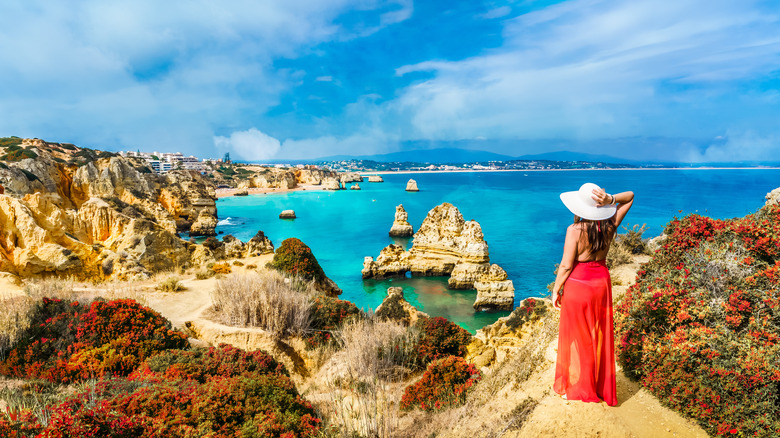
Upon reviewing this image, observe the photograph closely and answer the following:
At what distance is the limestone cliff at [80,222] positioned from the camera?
12.8 m

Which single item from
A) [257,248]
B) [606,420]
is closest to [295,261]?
[257,248]

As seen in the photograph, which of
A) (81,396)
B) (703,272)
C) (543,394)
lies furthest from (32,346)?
(703,272)

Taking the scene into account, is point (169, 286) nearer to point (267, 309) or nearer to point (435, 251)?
point (267, 309)

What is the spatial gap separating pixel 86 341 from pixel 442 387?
644cm

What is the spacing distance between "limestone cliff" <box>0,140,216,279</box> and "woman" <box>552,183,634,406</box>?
15696mm

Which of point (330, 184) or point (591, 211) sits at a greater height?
point (591, 211)

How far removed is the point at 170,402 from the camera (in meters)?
4.26

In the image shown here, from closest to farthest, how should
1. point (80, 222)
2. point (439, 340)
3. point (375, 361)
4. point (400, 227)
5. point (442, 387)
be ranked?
point (442, 387) < point (375, 361) < point (439, 340) < point (80, 222) < point (400, 227)

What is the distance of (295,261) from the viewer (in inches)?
571

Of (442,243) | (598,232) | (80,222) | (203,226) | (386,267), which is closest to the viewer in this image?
(598,232)

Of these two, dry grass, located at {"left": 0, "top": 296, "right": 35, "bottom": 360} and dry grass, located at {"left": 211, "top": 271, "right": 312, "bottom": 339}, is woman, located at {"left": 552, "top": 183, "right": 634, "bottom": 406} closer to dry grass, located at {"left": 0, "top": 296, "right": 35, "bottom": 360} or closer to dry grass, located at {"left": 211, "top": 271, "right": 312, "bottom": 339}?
dry grass, located at {"left": 211, "top": 271, "right": 312, "bottom": 339}

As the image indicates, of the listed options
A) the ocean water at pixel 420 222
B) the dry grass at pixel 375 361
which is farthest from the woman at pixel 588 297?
the ocean water at pixel 420 222

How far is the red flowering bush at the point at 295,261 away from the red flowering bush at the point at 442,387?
8.62m

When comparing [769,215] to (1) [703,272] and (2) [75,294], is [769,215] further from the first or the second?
(2) [75,294]
